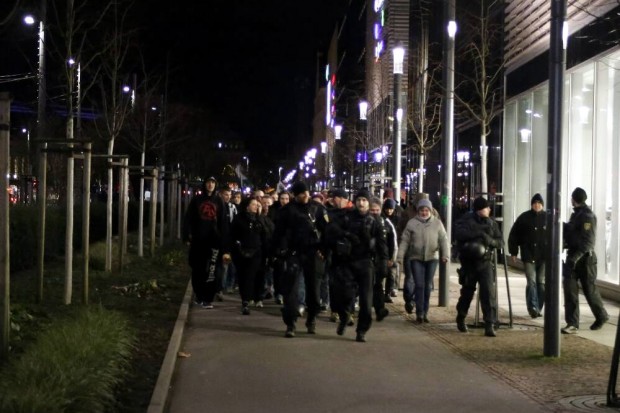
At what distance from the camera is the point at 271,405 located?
761 centimetres

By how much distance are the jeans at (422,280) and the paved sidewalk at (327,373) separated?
1.12 feet

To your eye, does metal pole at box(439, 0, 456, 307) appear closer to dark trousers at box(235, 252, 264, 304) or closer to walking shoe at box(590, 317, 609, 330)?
walking shoe at box(590, 317, 609, 330)

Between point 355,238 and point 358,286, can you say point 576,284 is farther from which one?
point 355,238

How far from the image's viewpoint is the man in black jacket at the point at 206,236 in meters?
13.8

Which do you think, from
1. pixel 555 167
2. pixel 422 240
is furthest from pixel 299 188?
pixel 555 167

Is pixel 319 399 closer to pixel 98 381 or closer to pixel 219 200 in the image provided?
pixel 98 381

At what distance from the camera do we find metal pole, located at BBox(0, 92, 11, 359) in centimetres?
786

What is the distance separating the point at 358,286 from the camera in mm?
10992

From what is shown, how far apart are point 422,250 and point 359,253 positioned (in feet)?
6.37

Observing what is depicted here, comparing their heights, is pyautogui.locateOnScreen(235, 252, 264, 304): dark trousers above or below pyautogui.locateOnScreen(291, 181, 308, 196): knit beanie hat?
below

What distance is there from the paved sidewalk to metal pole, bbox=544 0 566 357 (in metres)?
1.10

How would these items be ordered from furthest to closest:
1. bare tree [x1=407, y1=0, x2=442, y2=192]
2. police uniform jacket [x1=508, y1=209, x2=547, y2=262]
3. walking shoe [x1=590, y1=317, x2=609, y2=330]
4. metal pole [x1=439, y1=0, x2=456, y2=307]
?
bare tree [x1=407, y1=0, x2=442, y2=192] → metal pole [x1=439, y1=0, x2=456, y2=307] → police uniform jacket [x1=508, y1=209, x2=547, y2=262] → walking shoe [x1=590, y1=317, x2=609, y2=330]

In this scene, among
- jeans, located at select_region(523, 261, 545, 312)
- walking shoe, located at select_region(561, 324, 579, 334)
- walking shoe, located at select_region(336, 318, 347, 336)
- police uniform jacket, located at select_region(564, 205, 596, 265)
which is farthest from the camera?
jeans, located at select_region(523, 261, 545, 312)

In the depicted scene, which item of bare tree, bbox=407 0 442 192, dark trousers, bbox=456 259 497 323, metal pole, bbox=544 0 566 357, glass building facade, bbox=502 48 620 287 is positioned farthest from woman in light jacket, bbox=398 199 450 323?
bare tree, bbox=407 0 442 192
